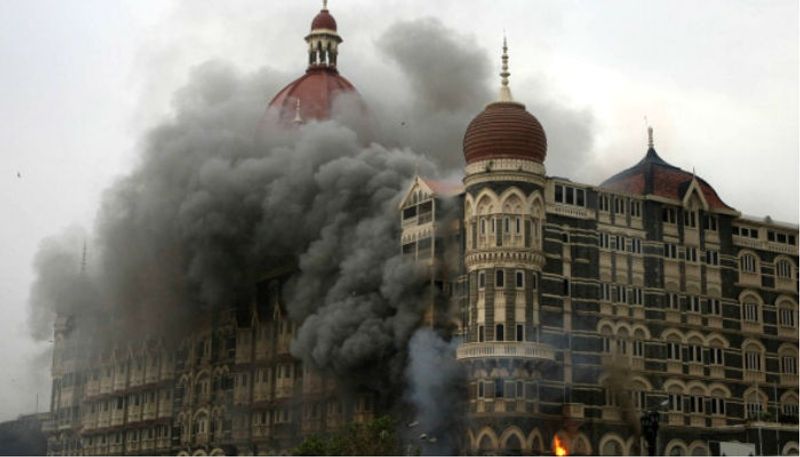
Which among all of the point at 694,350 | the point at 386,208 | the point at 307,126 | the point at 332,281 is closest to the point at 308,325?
the point at 332,281

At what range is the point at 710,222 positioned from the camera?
3492 inches

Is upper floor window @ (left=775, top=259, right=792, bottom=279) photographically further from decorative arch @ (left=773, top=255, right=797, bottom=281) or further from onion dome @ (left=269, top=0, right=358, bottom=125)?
onion dome @ (left=269, top=0, right=358, bottom=125)

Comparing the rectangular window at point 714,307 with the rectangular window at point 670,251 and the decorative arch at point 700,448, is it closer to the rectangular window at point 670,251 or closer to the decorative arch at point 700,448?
the rectangular window at point 670,251

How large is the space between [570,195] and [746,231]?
15324mm

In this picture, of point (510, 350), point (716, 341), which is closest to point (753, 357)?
point (716, 341)

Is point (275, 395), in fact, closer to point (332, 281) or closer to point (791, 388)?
point (332, 281)

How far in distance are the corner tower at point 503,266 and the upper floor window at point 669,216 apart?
10.3 meters

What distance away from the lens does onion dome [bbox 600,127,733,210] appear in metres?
87.5

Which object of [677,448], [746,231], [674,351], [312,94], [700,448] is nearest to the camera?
[677,448]

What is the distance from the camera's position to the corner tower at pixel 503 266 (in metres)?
76.9

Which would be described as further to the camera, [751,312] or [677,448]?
[751,312]

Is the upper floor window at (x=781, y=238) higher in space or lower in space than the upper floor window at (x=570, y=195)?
lower

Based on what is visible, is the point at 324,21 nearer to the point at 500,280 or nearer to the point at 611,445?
the point at 500,280

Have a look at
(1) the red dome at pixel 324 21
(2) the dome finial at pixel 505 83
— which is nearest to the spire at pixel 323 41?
(1) the red dome at pixel 324 21
